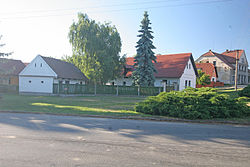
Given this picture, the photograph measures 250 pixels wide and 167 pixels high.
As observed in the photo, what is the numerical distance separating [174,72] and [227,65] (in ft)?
90.2

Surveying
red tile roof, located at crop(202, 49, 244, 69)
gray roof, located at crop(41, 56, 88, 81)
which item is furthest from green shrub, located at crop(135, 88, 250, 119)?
red tile roof, located at crop(202, 49, 244, 69)

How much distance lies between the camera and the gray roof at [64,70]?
30.1 m

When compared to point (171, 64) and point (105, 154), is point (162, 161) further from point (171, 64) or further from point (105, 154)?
point (171, 64)

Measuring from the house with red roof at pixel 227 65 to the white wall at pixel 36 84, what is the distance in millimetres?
44406

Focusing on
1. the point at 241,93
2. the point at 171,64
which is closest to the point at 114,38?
the point at 171,64

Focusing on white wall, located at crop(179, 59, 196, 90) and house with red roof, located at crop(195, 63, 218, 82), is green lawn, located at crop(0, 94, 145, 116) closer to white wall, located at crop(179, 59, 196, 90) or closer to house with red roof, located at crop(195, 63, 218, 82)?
white wall, located at crop(179, 59, 196, 90)

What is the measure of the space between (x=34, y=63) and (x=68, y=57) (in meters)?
10.9

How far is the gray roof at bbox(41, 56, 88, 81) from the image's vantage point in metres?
30.1

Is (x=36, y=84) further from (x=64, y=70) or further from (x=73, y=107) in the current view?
(x=73, y=107)

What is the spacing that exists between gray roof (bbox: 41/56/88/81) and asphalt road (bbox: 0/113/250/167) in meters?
23.2

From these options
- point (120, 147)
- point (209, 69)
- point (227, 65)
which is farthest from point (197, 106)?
point (227, 65)

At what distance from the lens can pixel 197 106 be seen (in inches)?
416

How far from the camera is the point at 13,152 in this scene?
505 cm

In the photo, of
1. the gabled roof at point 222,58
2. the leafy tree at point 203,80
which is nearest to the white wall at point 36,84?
the leafy tree at point 203,80
